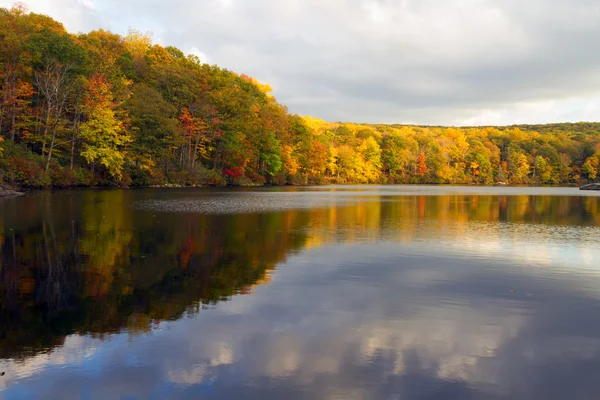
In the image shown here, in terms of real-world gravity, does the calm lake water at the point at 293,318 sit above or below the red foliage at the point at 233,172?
below

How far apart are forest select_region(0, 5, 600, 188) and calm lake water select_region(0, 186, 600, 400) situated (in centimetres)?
2781

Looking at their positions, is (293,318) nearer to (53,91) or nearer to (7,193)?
(7,193)

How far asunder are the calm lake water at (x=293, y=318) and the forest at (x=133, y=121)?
27.8 meters

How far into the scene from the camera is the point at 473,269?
1120cm

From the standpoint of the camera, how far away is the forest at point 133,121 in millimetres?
39656

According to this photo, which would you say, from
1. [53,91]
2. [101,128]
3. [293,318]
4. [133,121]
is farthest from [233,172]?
[293,318]

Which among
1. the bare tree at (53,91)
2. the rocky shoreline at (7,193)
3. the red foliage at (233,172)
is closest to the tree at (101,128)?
the bare tree at (53,91)

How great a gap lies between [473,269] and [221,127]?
2154 inches

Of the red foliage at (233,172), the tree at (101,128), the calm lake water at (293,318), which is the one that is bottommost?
the calm lake water at (293,318)

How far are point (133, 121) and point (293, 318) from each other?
46.7m

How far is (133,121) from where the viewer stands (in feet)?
163

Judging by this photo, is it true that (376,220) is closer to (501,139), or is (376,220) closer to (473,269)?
(473,269)

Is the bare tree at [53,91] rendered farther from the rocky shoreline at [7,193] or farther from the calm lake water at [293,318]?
the calm lake water at [293,318]

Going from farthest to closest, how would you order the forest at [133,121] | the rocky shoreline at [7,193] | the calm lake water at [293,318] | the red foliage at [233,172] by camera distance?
the red foliage at [233,172] < the forest at [133,121] < the rocky shoreline at [7,193] < the calm lake water at [293,318]
